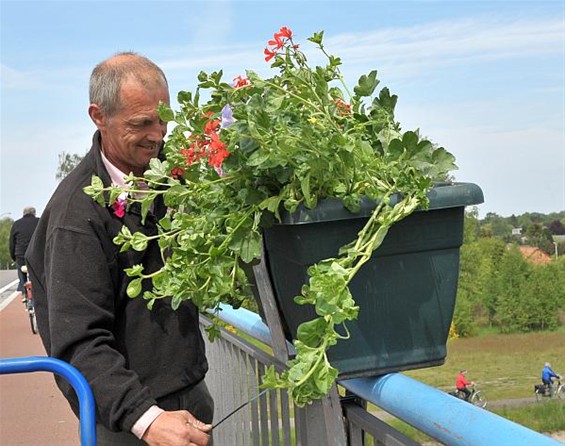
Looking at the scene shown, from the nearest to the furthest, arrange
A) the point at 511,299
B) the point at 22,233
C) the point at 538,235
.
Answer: the point at 22,233
the point at 538,235
the point at 511,299

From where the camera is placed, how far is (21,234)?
13.0m

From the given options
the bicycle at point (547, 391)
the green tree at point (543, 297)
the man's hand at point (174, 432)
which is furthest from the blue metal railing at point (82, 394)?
the green tree at point (543, 297)

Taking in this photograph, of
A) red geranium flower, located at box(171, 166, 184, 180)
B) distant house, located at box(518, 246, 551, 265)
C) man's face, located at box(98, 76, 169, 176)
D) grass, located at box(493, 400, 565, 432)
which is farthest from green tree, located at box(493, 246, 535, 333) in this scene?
red geranium flower, located at box(171, 166, 184, 180)

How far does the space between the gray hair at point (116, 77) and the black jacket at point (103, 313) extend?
0.16 meters

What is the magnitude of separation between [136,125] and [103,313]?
486mm

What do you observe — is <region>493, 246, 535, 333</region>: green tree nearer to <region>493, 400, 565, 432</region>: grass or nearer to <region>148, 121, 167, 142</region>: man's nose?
<region>493, 400, 565, 432</region>: grass

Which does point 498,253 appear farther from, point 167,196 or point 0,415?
point 167,196

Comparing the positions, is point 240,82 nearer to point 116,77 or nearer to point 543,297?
point 116,77

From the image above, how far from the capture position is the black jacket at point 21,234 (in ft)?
42.5

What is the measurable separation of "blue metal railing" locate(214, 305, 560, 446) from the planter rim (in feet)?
1.04

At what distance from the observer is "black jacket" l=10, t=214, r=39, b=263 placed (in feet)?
42.5

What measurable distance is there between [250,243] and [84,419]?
72 centimetres

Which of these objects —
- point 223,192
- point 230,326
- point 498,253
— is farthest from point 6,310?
point 498,253

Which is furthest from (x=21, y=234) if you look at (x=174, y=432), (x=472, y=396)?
(x=174, y=432)
